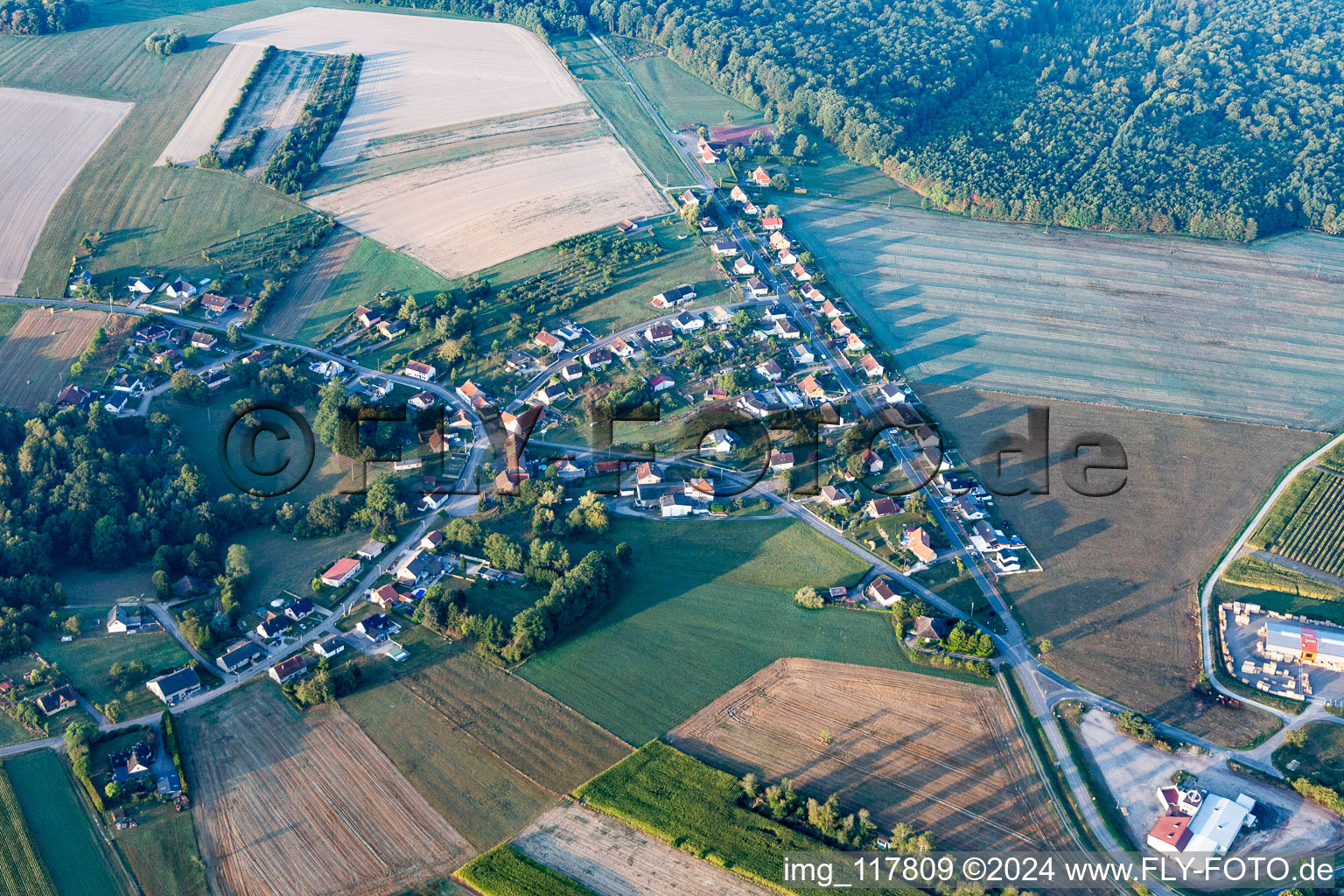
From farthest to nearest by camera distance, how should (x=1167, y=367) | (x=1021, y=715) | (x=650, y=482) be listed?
1. (x=1167, y=367)
2. (x=650, y=482)
3. (x=1021, y=715)

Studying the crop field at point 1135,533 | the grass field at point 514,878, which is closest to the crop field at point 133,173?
the grass field at point 514,878

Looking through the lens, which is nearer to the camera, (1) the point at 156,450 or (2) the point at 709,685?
(2) the point at 709,685

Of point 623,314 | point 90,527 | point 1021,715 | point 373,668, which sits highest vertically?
point 623,314

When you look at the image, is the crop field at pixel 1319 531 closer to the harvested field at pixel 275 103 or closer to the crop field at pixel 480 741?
the crop field at pixel 480 741

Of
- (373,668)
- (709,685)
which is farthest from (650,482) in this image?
(373,668)

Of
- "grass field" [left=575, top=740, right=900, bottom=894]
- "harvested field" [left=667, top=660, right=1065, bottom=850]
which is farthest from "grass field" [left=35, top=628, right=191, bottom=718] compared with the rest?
"harvested field" [left=667, top=660, right=1065, bottom=850]

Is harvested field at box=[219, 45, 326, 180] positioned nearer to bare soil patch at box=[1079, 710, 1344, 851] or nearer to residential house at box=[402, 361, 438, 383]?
residential house at box=[402, 361, 438, 383]

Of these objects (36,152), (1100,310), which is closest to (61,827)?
(36,152)

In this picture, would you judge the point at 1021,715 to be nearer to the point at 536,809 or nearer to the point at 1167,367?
the point at 536,809
